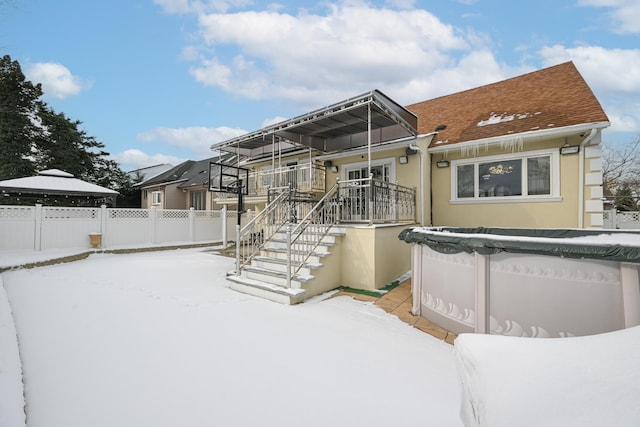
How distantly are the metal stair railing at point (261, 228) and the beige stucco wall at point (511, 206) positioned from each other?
15.9 ft

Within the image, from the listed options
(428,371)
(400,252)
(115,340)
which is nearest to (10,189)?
(115,340)

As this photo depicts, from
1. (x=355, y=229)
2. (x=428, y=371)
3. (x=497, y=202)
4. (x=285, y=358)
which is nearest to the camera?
(x=428, y=371)

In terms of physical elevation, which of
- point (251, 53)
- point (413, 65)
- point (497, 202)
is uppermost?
point (413, 65)

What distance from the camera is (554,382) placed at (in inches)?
41.3

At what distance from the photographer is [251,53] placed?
8.75 m

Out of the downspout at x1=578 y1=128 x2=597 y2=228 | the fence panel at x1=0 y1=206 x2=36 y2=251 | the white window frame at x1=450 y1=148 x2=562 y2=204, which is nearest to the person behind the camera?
the downspout at x1=578 y1=128 x2=597 y2=228

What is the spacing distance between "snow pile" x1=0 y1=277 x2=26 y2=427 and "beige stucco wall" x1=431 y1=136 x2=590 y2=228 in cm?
891

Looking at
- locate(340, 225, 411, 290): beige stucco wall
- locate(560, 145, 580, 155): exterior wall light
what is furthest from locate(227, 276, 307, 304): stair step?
locate(560, 145, 580, 155): exterior wall light

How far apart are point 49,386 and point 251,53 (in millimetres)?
9328

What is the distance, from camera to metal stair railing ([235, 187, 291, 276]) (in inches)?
239

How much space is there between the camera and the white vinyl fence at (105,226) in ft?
29.2

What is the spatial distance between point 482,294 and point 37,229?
1314cm

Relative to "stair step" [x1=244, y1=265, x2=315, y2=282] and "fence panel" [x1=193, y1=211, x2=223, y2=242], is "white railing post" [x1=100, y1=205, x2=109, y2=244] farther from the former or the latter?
"stair step" [x1=244, y1=265, x2=315, y2=282]

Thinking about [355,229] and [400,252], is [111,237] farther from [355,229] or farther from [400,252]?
[400,252]
